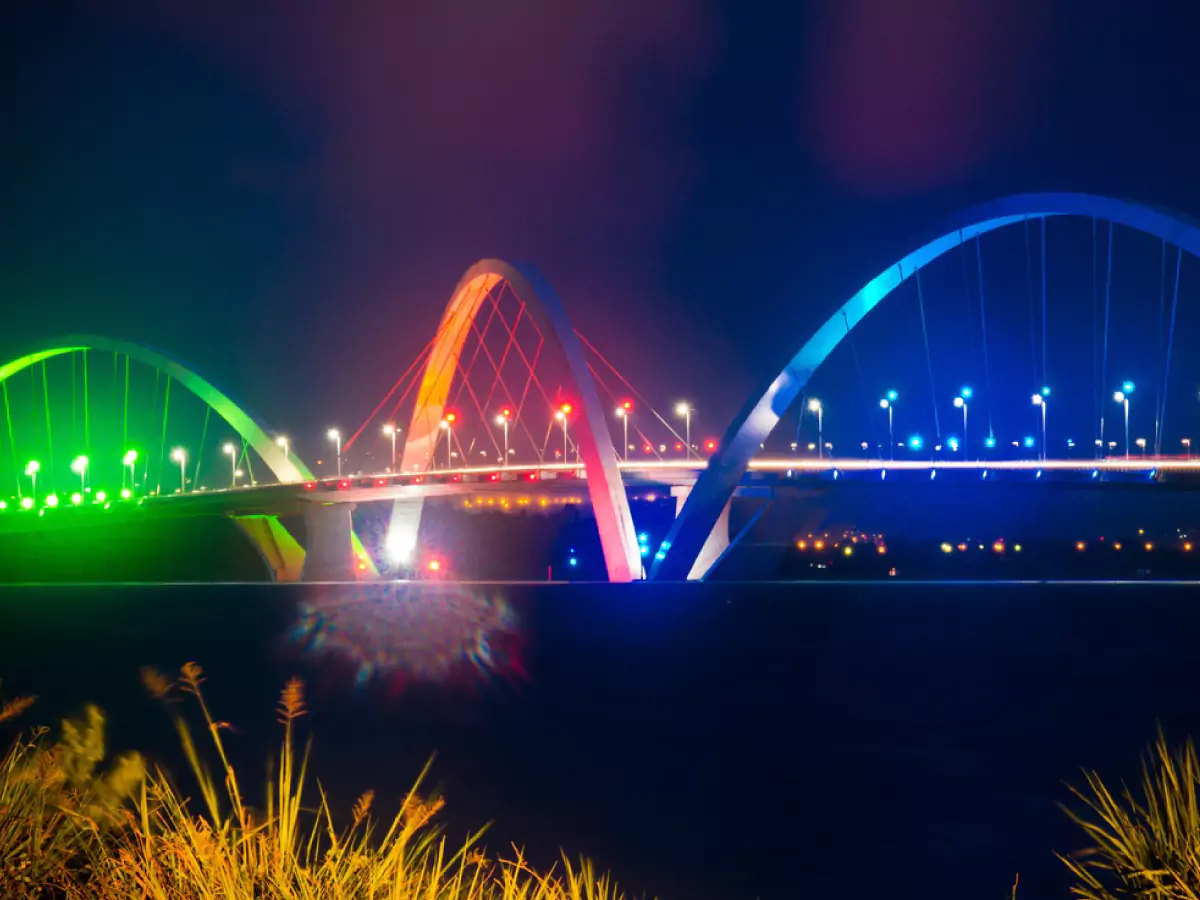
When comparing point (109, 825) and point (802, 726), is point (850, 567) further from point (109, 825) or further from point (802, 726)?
point (109, 825)

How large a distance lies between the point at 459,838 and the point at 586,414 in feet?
118

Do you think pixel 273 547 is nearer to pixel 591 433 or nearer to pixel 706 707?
pixel 591 433

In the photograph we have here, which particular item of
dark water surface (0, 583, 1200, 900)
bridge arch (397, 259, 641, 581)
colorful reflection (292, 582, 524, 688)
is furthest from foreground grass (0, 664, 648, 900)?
bridge arch (397, 259, 641, 581)

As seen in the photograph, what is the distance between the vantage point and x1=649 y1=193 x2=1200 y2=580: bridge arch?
41938mm

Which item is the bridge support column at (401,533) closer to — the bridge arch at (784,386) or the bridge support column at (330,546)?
the bridge support column at (330,546)

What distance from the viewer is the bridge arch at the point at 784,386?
41.9 metres

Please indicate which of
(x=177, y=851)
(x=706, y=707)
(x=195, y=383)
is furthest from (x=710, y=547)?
(x=177, y=851)

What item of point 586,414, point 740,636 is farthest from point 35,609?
point 740,636

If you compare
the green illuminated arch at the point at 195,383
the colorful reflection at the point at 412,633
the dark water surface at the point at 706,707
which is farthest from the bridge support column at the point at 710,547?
the green illuminated arch at the point at 195,383

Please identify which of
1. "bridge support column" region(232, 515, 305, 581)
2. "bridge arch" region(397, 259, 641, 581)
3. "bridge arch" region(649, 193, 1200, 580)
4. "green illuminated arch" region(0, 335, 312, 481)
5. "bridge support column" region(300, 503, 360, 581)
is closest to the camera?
"bridge arch" region(649, 193, 1200, 580)

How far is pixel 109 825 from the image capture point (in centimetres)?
657

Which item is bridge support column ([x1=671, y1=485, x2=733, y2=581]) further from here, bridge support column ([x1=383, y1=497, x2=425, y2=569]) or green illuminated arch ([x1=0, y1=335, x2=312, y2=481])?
green illuminated arch ([x1=0, y1=335, x2=312, y2=481])

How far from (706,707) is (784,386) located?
1897cm

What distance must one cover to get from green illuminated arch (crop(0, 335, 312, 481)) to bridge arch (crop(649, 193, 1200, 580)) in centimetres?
3487
